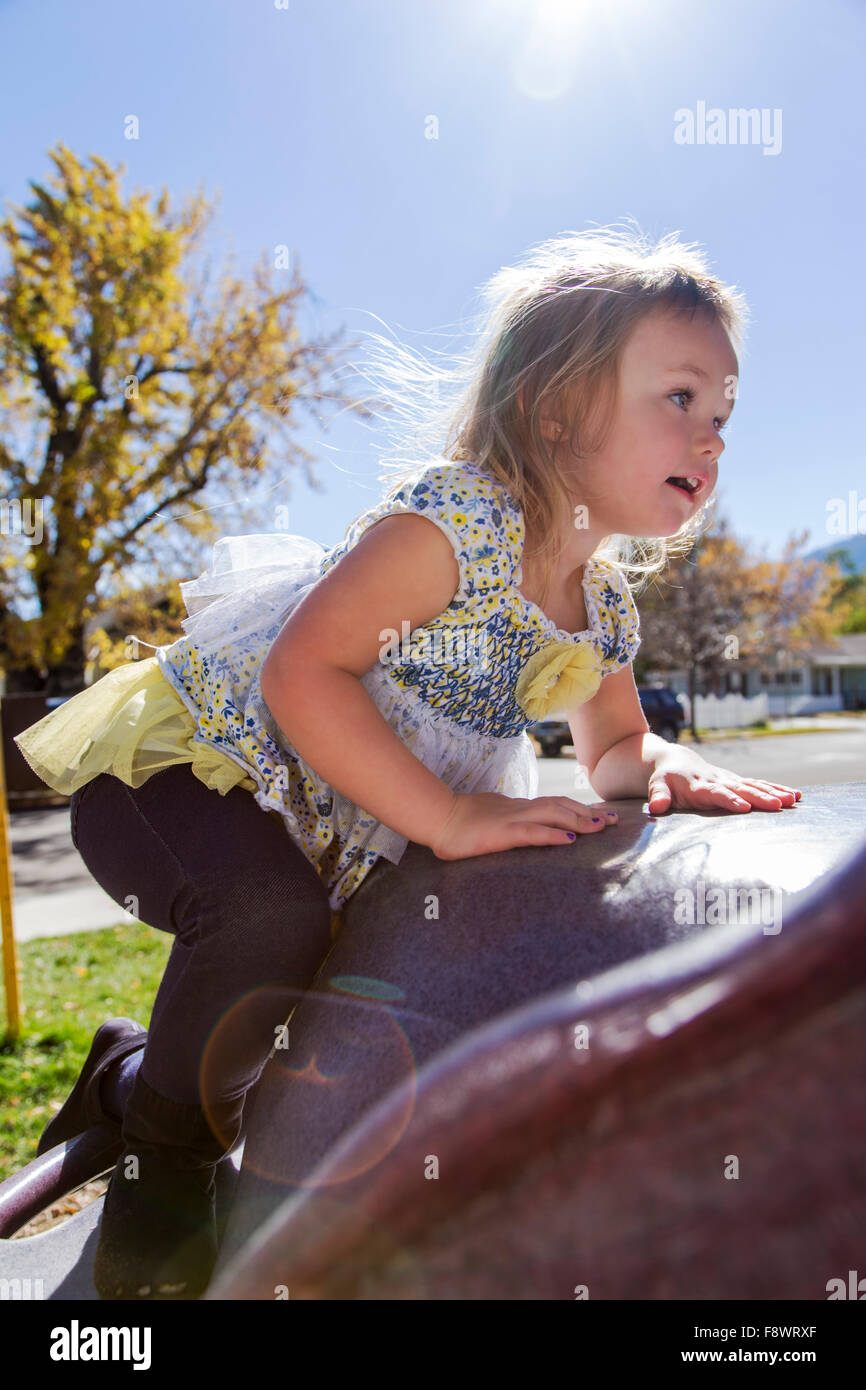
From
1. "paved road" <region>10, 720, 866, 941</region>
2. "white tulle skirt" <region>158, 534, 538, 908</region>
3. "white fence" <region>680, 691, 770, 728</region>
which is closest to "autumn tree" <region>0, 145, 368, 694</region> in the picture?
"paved road" <region>10, 720, 866, 941</region>

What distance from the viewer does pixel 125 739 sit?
5.22 ft

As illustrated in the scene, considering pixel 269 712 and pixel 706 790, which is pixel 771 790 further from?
pixel 269 712

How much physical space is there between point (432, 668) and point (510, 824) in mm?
378

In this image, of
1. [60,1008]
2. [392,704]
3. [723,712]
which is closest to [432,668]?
[392,704]

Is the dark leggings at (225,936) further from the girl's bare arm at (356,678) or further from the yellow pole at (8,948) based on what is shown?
the yellow pole at (8,948)

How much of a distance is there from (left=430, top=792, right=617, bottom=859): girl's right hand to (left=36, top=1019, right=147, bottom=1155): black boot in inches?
37.5

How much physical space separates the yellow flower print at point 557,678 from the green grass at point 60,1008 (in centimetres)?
249

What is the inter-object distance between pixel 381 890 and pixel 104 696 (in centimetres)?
86

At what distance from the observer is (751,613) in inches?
1319

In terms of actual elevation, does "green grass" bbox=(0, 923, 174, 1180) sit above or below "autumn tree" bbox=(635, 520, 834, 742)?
below

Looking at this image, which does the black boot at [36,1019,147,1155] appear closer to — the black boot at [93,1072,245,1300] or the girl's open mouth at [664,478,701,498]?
the black boot at [93,1072,245,1300]

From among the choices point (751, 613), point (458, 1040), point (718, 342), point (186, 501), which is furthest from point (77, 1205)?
point (751, 613)

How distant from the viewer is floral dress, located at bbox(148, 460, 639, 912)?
4.69ft

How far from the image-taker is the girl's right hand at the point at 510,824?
1202 mm
